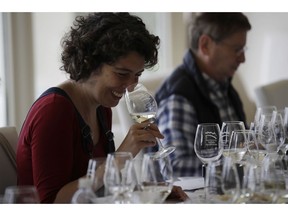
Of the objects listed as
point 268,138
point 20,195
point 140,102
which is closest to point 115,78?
point 140,102

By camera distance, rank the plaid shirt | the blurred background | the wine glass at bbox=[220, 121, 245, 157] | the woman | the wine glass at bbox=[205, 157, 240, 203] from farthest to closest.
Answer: the blurred background < the plaid shirt < the wine glass at bbox=[220, 121, 245, 157] < the woman < the wine glass at bbox=[205, 157, 240, 203]

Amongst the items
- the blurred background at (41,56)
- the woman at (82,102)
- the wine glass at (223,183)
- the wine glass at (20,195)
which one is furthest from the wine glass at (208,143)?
the blurred background at (41,56)

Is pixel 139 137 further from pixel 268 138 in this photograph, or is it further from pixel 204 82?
pixel 204 82

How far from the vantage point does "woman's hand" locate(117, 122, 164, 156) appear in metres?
1.80

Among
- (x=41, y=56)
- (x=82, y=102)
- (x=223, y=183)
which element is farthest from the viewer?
(x=41, y=56)

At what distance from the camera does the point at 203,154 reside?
1.78 meters

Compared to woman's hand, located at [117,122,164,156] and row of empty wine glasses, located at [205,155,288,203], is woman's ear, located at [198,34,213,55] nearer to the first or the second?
woman's hand, located at [117,122,164,156]

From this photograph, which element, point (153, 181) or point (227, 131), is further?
point (227, 131)

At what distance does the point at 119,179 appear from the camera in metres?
1.31

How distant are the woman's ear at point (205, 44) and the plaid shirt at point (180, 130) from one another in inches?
13.7

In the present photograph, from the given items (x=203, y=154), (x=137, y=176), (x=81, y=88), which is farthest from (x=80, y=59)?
(x=137, y=176)

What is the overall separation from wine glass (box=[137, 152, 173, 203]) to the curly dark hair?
22.5 inches

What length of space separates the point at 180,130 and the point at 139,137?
3.04 feet

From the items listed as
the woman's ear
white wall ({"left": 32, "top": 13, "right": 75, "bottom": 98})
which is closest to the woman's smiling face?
the woman's ear
